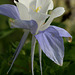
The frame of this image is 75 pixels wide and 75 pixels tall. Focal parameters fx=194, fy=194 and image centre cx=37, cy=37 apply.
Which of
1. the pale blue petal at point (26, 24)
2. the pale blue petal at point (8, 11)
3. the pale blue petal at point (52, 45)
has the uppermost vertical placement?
the pale blue petal at point (8, 11)

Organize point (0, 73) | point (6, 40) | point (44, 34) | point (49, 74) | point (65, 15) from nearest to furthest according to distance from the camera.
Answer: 1. point (44, 34)
2. point (49, 74)
3. point (0, 73)
4. point (65, 15)
5. point (6, 40)

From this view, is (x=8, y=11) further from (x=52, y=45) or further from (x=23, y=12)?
(x=52, y=45)

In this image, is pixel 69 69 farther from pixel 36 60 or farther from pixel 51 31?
pixel 51 31

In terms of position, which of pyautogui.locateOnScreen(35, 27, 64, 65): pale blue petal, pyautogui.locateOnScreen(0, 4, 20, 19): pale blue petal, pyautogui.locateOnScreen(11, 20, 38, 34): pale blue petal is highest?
pyautogui.locateOnScreen(0, 4, 20, 19): pale blue petal

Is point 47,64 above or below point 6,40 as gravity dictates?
above

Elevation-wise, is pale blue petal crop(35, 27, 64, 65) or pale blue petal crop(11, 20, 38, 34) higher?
pale blue petal crop(11, 20, 38, 34)

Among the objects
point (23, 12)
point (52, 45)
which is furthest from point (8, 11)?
A: point (52, 45)

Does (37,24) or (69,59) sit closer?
(37,24)

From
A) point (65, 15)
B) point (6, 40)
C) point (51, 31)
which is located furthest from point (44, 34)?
point (6, 40)
